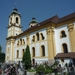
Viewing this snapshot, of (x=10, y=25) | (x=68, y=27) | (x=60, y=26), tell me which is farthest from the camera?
(x=10, y=25)

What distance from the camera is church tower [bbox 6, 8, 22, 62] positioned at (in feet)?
118

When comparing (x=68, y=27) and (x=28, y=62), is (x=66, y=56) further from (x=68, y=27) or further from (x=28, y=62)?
(x=28, y=62)

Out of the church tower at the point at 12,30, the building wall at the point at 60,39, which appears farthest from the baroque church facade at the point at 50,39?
the church tower at the point at 12,30

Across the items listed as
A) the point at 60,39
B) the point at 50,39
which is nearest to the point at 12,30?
the point at 50,39

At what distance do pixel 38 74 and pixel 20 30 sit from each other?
27612 millimetres

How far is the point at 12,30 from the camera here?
1459 inches

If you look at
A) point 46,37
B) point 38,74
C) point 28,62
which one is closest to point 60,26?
point 46,37

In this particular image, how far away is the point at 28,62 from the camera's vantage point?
23.5m

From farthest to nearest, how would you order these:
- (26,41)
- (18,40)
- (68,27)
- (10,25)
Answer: (10,25) < (18,40) < (26,41) < (68,27)

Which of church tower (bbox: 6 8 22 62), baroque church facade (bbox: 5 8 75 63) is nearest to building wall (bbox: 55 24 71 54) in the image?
baroque church facade (bbox: 5 8 75 63)

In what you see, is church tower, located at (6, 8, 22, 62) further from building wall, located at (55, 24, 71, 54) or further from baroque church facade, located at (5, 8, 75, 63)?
building wall, located at (55, 24, 71, 54)

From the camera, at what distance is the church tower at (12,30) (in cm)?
3587

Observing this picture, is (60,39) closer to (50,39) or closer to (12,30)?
(50,39)

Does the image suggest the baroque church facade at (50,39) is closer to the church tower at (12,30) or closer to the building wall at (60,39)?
the building wall at (60,39)
